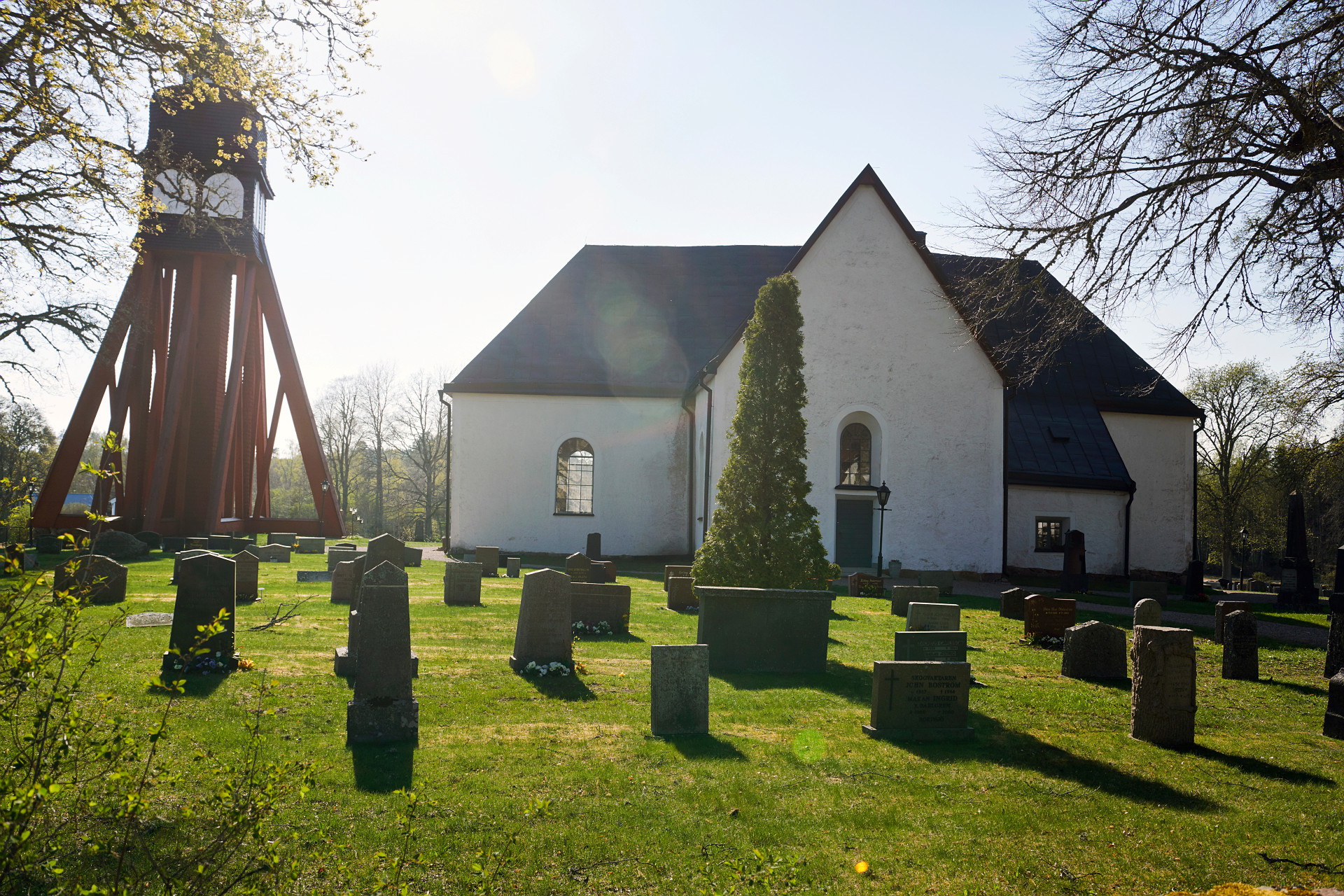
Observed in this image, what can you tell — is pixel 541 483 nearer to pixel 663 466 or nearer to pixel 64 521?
pixel 663 466

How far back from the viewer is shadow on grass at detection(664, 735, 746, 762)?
21.7 ft

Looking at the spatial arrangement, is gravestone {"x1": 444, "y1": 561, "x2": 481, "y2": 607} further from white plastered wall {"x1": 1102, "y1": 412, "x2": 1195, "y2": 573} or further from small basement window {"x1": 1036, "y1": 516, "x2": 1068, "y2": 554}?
white plastered wall {"x1": 1102, "y1": 412, "x2": 1195, "y2": 573}

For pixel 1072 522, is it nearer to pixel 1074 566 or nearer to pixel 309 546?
pixel 1074 566

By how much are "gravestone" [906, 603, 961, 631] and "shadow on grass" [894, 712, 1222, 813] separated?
336cm

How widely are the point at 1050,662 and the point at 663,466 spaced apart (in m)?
16.8

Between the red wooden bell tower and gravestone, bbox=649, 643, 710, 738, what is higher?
the red wooden bell tower

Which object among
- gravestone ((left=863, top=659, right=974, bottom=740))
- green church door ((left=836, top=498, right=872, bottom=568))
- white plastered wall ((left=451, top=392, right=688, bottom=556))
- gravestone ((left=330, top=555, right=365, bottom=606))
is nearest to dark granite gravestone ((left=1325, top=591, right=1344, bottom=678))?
gravestone ((left=863, top=659, right=974, bottom=740))

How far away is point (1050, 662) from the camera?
1112 cm

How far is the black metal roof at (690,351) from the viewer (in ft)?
86.0

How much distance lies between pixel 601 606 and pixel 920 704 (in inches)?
223

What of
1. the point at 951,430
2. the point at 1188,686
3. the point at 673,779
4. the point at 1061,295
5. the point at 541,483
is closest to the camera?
the point at 673,779

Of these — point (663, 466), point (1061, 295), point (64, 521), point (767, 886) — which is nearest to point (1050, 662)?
point (1061, 295)

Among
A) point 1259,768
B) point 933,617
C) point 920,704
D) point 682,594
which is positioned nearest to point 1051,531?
point 682,594

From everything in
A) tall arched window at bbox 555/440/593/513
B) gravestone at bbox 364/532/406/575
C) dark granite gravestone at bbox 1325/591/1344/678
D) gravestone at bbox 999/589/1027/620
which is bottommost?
gravestone at bbox 999/589/1027/620
